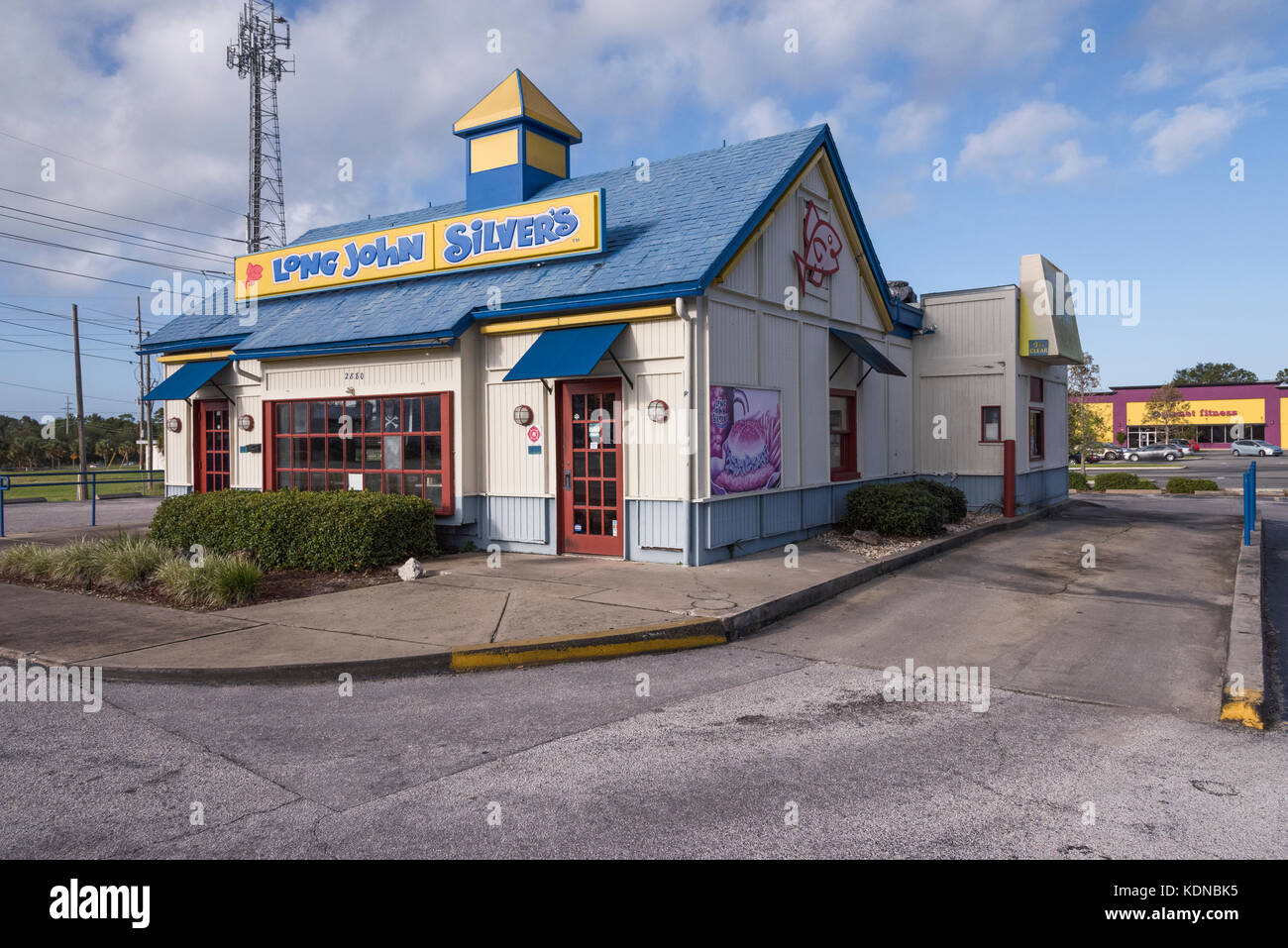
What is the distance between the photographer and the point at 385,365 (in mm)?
13844

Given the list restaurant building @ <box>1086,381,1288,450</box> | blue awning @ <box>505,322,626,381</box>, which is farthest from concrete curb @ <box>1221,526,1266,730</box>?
restaurant building @ <box>1086,381,1288,450</box>

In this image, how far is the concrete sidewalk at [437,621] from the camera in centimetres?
720

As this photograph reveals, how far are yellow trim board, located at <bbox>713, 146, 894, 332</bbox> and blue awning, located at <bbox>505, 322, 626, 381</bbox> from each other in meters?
1.71

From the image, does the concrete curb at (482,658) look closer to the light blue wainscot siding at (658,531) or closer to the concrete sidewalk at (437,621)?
the concrete sidewalk at (437,621)

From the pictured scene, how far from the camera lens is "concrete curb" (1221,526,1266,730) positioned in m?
5.97

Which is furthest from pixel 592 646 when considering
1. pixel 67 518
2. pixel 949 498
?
pixel 67 518

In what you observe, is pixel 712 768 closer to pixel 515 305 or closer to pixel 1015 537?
pixel 515 305

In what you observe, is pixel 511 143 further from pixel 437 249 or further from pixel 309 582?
pixel 309 582

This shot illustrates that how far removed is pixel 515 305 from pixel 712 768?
9.01 m

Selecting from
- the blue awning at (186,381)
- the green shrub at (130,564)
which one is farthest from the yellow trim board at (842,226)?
the blue awning at (186,381)

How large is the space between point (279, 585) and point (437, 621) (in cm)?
338

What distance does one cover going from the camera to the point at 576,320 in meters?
12.2

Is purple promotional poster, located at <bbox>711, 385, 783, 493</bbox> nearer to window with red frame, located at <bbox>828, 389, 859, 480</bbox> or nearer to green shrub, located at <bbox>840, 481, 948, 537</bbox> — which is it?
green shrub, located at <bbox>840, 481, 948, 537</bbox>

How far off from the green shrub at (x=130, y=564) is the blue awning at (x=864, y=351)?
36.3ft
